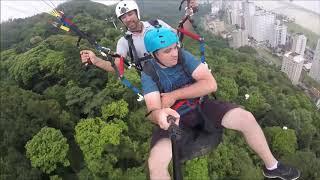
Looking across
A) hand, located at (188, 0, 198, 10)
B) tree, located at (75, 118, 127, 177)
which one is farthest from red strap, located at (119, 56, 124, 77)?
tree, located at (75, 118, 127, 177)

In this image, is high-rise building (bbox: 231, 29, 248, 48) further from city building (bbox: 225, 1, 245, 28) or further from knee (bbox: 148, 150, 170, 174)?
knee (bbox: 148, 150, 170, 174)

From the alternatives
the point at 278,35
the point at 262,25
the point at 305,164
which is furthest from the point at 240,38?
the point at 305,164

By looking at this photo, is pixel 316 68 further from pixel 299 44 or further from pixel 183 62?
pixel 183 62

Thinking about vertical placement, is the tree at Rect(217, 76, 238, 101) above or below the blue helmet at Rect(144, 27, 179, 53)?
below

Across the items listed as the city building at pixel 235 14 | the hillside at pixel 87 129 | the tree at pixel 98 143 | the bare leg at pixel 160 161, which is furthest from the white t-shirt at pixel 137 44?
the city building at pixel 235 14

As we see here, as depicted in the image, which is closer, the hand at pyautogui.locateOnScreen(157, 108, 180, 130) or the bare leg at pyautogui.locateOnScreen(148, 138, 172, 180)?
the hand at pyautogui.locateOnScreen(157, 108, 180, 130)

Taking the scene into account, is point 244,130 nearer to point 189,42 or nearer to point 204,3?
point 189,42

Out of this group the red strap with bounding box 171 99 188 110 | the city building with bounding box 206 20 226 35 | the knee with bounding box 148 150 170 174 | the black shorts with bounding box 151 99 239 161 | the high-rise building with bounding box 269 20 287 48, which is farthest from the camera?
the city building with bounding box 206 20 226 35
